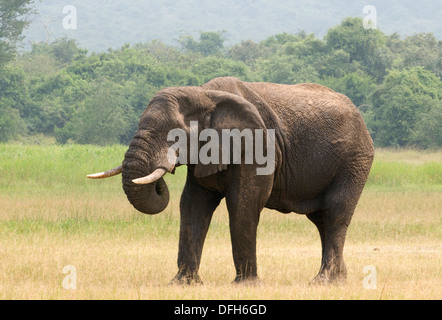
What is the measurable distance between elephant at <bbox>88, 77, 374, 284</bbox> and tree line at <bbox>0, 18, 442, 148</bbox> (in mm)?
33363

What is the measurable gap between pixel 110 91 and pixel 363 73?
14953 millimetres

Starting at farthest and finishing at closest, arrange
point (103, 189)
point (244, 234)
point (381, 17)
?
point (381, 17) → point (103, 189) → point (244, 234)

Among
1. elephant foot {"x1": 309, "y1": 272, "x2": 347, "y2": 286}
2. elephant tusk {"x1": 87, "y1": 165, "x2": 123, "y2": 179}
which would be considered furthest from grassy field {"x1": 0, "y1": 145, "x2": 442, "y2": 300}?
elephant tusk {"x1": 87, "y1": 165, "x2": 123, "y2": 179}

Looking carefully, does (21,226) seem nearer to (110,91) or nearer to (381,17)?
(110,91)

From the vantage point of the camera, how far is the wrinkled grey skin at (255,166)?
7.89 meters

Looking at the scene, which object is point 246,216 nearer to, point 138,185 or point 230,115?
point 230,115

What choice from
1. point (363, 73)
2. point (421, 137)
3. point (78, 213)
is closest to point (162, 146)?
point (78, 213)

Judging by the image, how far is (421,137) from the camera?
139ft

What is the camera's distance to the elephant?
7.82m

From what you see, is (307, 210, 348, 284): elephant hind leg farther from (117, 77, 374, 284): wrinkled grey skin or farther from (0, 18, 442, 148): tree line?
(0, 18, 442, 148): tree line

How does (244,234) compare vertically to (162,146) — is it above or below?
below

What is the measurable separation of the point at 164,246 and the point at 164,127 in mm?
4699

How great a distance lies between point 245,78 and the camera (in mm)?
56750

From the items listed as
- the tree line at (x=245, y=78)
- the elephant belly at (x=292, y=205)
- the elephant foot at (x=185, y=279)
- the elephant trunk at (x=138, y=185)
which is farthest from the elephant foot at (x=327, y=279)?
the tree line at (x=245, y=78)
